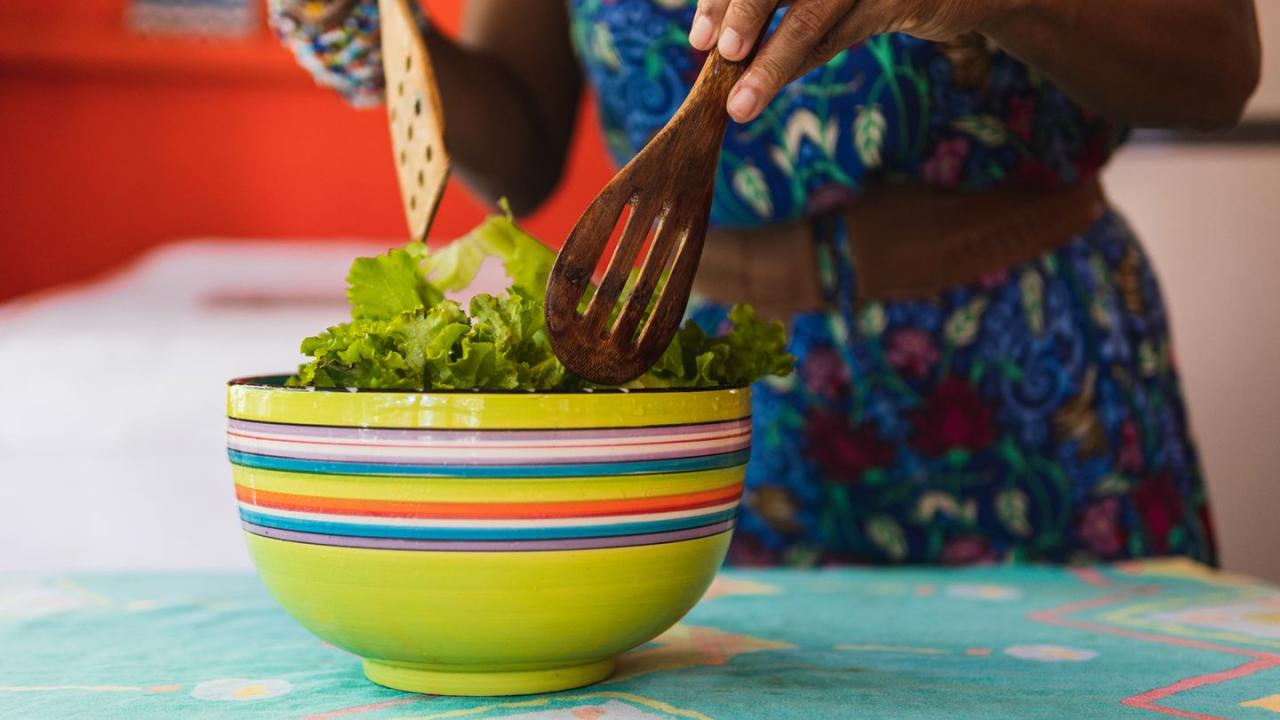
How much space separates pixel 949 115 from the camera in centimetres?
94

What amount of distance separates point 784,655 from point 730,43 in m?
0.33

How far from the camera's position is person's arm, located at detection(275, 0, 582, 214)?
1.20 meters

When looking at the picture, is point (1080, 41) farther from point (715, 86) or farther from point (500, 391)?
point (500, 391)

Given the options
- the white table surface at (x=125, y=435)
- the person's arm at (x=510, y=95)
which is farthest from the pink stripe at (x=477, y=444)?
the white table surface at (x=125, y=435)

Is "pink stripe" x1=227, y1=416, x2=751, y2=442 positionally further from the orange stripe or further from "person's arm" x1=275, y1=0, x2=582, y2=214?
"person's arm" x1=275, y1=0, x2=582, y2=214

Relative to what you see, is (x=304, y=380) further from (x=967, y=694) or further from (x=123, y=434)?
(x=123, y=434)

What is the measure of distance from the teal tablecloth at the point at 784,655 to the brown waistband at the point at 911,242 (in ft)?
0.92

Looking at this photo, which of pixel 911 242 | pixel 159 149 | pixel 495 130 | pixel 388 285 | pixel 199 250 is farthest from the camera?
pixel 159 149

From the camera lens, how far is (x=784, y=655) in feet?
2.06

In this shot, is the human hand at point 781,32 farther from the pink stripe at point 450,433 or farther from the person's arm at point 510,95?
the person's arm at point 510,95

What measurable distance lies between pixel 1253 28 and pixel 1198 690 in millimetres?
535

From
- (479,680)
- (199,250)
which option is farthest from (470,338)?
(199,250)

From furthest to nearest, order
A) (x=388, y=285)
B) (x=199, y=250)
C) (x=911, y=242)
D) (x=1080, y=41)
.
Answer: (x=199, y=250), (x=911, y=242), (x=1080, y=41), (x=388, y=285)

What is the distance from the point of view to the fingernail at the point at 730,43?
522 millimetres
